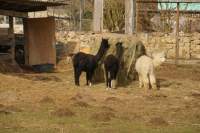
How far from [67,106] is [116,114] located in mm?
1354

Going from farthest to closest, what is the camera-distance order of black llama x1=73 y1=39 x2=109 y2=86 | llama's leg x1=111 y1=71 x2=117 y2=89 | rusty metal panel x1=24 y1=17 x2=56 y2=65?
rusty metal panel x1=24 y1=17 x2=56 y2=65
black llama x1=73 y1=39 x2=109 y2=86
llama's leg x1=111 y1=71 x2=117 y2=89

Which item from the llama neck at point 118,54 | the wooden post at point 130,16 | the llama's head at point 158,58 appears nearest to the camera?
the llama's head at point 158,58

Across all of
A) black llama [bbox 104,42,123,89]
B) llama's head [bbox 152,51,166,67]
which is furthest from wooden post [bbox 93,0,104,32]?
black llama [bbox 104,42,123,89]

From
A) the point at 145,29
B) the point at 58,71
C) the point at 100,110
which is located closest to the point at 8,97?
the point at 100,110

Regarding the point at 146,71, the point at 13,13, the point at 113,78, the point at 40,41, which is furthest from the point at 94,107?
the point at 40,41

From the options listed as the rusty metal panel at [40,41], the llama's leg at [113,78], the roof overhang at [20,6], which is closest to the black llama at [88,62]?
the llama's leg at [113,78]

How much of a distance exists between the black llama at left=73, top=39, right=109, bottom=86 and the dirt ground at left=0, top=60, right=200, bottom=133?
0.39m

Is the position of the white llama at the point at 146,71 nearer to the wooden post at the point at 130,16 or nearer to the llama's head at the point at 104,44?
the llama's head at the point at 104,44

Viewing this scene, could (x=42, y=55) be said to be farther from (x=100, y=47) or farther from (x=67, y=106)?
(x=67, y=106)

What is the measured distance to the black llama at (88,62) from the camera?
16984 mm

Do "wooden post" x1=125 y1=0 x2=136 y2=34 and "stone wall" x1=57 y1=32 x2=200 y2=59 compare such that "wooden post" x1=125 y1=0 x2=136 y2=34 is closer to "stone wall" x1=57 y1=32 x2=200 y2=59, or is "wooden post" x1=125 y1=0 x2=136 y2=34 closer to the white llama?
"stone wall" x1=57 y1=32 x2=200 y2=59

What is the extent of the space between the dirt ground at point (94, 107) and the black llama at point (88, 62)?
0.39 m

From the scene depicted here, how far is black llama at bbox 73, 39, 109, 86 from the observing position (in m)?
17.0

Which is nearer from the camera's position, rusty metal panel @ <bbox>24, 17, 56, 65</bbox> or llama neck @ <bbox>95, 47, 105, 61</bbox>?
llama neck @ <bbox>95, 47, 105, 61</bbox>
